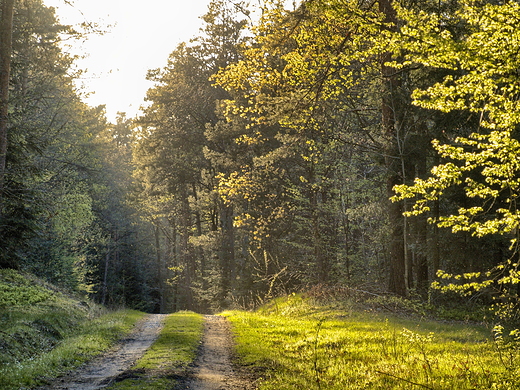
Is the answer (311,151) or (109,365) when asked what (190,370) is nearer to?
(109,365)

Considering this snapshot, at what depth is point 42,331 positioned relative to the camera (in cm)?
1243

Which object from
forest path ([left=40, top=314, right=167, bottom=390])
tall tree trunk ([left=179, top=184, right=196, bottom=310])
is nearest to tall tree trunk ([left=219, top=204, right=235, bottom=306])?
tall tree trunk ([left=179, top=184, right=196, bottom=310])

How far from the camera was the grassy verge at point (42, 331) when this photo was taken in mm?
8766

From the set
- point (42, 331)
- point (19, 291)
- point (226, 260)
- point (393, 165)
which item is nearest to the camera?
point (42, 331)

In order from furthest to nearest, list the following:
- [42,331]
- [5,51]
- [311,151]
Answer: [311,151]
[5,51]
[42,331]

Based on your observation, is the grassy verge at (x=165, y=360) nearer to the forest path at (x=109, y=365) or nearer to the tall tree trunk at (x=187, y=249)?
the forest path at (x=109, y=365)

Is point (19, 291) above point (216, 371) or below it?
above

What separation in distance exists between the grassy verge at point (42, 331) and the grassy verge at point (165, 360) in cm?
156

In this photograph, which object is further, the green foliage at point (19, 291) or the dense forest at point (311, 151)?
the green foliage at point (19, 291)

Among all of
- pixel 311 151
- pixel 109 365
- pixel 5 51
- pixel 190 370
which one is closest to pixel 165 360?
pixel 190 370

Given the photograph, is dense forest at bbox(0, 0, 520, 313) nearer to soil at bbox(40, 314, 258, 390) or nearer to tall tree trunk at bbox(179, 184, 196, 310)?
tall tree trunk at bbox(179, 184, 196, 310)

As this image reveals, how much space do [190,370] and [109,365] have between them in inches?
83.4

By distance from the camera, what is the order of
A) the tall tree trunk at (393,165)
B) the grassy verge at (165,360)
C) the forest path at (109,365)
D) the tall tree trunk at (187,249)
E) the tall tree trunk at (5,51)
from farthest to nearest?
1. the tall tree trunk at (187,249)
2. the tall tree trunk at (393,165)
3. the tall tree trunk at (5,51)
4. the forest path at (109,365)
5. the grassy verge at (165,360)


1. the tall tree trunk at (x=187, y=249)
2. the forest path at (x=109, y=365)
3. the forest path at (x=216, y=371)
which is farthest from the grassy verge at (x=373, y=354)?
the tall tree trunk at (x=187, y=249)
